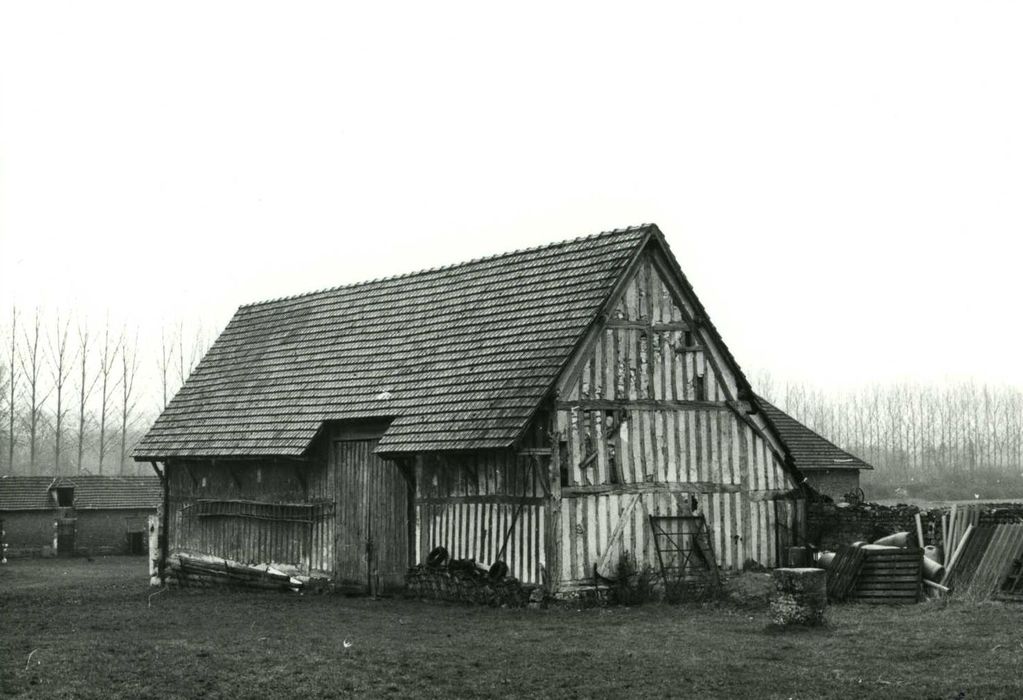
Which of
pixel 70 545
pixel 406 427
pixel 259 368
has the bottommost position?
pixel 70 545

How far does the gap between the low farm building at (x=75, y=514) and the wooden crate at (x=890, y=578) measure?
3415 centimetres

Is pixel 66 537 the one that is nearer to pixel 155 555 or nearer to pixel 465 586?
pixel 155 555

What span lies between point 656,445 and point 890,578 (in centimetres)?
458

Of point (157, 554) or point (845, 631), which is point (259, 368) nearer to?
point (157, 554)

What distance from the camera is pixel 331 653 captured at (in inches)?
534

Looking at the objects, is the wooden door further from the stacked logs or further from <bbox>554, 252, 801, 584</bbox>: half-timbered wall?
<bbox>554, 252, 801, 584</bbox>: half-timbered wall

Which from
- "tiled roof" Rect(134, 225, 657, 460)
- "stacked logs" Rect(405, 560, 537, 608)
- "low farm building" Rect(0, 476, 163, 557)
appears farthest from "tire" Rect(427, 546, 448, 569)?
"low farm building" Rect(0, 476, 163, 557)

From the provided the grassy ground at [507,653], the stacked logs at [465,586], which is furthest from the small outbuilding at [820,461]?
the grassy ground at [507,653]

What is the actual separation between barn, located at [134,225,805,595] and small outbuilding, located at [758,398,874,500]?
53.9 ft

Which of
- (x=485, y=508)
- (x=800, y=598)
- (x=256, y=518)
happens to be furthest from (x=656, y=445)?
(x=256, y=518)

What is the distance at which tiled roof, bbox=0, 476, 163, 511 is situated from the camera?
149ft

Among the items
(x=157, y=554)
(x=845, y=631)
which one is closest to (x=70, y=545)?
(x=157, y=554)

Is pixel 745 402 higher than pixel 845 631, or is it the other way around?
pixel 745 402

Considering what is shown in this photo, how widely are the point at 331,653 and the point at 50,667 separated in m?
3.19
